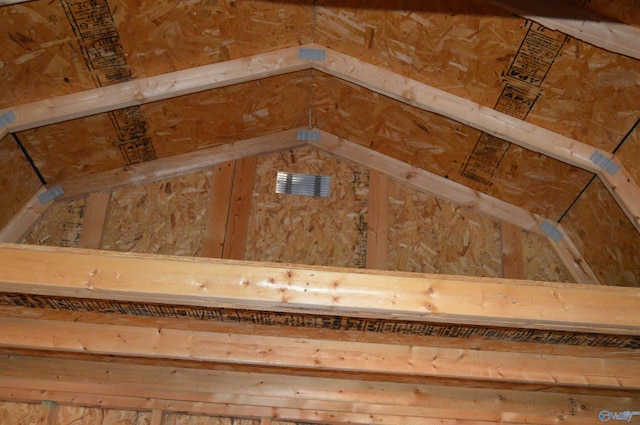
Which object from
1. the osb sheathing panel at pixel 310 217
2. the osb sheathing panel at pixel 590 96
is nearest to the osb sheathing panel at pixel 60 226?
the osb sheathing panel at pixel 310 217

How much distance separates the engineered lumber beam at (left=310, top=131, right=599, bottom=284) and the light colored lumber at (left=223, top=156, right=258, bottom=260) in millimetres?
489

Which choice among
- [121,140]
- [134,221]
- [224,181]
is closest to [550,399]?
[224,181]

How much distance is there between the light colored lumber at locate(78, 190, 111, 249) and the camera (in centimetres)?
363

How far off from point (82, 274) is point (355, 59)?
191 centimetres

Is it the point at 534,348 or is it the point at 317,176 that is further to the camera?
the point at 317,176

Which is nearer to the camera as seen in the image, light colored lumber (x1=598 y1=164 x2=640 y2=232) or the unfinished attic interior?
the unfinished attic interior

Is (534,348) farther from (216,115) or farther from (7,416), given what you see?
(7,416)

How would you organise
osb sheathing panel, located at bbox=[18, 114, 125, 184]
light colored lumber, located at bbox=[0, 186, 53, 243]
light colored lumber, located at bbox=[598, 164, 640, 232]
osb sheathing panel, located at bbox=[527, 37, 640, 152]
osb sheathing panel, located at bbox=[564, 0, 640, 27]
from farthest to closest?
1. light colored lumber, located at bbox=[0, 186, 53, 243]
2. osb sheathing panel, located at bbox=[18, 114, 125, 184]
3. light colored lumber, located at bbox=[598, 164, 640, 232]
4. osb sheathing panel, located at bbox=[527, 37, 640, 152]
5. osb sheathing panel, located at bbox=[564, 0, 640, 27]

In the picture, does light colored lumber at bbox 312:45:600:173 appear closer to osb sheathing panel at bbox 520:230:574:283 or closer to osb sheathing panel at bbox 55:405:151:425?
osb sheathing panel at bbox 520:230:574:283

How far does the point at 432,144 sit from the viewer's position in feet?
12.1

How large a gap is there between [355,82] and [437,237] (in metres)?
1.06

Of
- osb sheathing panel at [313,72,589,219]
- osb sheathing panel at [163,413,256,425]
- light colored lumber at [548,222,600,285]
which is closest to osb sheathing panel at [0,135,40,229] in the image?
osb sheathing panel at [163,413,256,425]

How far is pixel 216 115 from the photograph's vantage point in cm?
369

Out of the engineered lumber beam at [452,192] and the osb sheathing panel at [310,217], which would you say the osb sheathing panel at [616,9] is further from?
A: the osb sheathing panel at [310,217]
